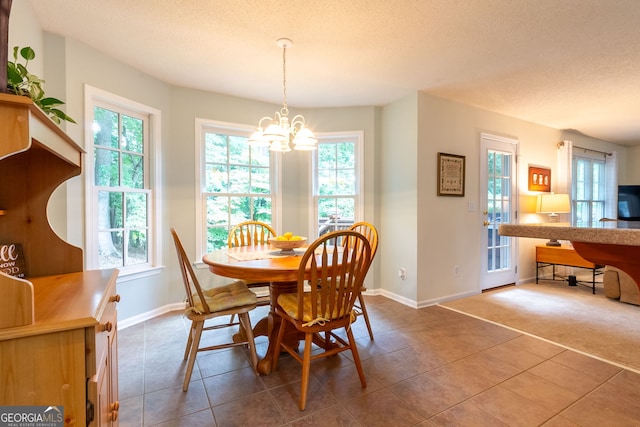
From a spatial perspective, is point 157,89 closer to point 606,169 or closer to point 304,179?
point 304,179

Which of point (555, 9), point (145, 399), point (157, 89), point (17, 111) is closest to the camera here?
point (17, 111)

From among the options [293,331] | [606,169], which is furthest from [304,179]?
[606,169]

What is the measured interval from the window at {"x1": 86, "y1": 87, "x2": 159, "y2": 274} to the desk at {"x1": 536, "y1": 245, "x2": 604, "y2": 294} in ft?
16.6

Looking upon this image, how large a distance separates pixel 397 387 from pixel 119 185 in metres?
2.81

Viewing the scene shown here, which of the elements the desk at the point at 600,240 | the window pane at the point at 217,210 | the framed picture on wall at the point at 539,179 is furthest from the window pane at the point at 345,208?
the framed picture on wall at the point at 539,179

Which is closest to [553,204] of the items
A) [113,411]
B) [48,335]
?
[113,411]

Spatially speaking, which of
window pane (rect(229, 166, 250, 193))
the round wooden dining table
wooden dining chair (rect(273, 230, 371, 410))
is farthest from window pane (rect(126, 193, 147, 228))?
wooden dining chair (rect(273, 230, 371, 410))

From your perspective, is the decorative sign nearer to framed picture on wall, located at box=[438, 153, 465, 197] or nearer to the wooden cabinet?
the wooden cabinet

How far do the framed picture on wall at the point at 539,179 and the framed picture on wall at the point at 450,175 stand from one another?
1555 millimetres

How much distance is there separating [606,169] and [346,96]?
547cm

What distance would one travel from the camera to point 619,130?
15.3 feet

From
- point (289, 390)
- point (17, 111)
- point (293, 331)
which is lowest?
point (289, 390)

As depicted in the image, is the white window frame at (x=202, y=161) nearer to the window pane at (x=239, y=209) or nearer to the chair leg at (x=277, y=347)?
the window pane at (x=239, y=209)

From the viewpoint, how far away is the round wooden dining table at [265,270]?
1707mm
